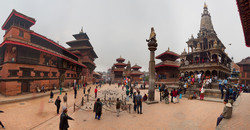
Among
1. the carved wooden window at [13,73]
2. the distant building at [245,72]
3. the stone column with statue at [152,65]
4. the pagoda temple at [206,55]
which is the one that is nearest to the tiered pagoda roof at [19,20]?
the carved wooden window at [13,73]

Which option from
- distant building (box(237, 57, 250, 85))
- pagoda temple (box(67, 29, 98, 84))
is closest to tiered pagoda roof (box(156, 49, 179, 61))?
distant building (box(237, 57, 250, 85))

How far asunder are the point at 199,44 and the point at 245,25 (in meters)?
31.0

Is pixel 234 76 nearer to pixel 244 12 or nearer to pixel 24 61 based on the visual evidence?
pixel 244 12

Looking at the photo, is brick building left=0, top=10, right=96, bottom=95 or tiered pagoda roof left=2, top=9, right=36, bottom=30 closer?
brick building left=0, top=10, right=96, bottom=95

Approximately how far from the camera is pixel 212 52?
27297 mm

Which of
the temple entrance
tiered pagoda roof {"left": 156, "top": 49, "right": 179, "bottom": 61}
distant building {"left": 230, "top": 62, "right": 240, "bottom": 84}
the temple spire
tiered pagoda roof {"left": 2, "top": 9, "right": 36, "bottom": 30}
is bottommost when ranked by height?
the temple entrance

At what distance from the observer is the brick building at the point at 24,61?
46.6 feet

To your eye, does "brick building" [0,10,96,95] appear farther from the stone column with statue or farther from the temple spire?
the temple spire

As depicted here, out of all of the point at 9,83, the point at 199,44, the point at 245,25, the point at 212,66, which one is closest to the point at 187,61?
the point at 199,44

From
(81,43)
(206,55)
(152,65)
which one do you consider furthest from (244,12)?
(81,43)

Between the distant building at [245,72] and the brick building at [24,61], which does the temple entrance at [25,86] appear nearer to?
the brick building at [24,61]

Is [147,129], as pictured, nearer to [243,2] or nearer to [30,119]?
[243,2]

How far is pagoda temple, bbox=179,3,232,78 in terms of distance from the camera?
26047 mm

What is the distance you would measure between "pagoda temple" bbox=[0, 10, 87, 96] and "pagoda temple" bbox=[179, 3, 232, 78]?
105 feet
